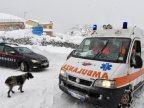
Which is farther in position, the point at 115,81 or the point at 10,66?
the point at 10,66

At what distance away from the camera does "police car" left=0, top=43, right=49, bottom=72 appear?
39.9 feet

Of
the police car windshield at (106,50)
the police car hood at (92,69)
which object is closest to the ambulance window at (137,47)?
the police car windshield at (106,50)

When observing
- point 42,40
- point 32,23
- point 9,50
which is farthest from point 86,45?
point 32,23

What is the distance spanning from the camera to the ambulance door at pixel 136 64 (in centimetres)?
611

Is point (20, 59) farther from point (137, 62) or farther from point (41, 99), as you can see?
point (137, 62)

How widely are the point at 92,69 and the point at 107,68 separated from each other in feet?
1.32

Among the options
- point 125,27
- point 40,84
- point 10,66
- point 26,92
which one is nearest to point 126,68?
point 125,27

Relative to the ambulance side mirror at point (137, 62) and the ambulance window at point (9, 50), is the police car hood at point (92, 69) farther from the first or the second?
the ambulance window at point (9, 50)

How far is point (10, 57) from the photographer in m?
12.7

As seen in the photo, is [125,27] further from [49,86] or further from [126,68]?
[49,86]

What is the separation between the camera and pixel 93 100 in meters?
5.58

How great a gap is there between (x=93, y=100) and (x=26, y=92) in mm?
3033

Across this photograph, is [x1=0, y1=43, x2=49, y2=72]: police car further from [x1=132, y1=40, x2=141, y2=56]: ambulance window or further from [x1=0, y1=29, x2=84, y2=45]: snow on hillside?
[x1=0, y1=29, x2=84, y2=45]: snow on hillside

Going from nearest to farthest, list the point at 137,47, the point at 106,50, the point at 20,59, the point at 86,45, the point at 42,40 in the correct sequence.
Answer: the point at 106,50
the point at 137,47
the point at 86,45
the point at 20,59
the point at 42,40
